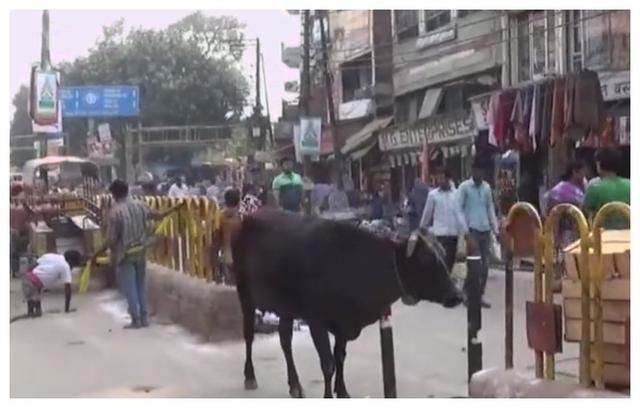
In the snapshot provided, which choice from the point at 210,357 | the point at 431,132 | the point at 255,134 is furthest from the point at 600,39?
the point at 210,357

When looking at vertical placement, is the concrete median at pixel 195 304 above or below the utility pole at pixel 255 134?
below

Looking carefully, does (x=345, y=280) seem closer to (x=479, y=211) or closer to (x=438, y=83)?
(x=479, y=211)

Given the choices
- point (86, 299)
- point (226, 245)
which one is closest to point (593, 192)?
point (226, 245)

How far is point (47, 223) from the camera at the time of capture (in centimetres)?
621

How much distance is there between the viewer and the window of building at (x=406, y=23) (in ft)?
18.3

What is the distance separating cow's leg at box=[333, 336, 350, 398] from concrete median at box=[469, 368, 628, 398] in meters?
0.58

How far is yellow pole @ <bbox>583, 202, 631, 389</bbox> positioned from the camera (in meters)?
4.73

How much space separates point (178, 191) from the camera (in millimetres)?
6031

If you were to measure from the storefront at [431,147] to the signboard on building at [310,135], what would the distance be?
0.38m

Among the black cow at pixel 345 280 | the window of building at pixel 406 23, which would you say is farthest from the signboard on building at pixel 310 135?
the window of building at pixel 406 23

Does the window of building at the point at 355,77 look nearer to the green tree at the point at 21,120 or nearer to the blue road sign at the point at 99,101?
the blue road sign at the point at 99,101

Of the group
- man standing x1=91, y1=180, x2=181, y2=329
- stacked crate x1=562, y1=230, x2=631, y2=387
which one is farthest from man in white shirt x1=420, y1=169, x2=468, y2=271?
man standing x1=91, y1=180, x2=181, y2=329

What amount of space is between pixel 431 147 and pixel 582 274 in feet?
5.16

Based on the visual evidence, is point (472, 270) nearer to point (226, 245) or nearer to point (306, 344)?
point (306, 344)
